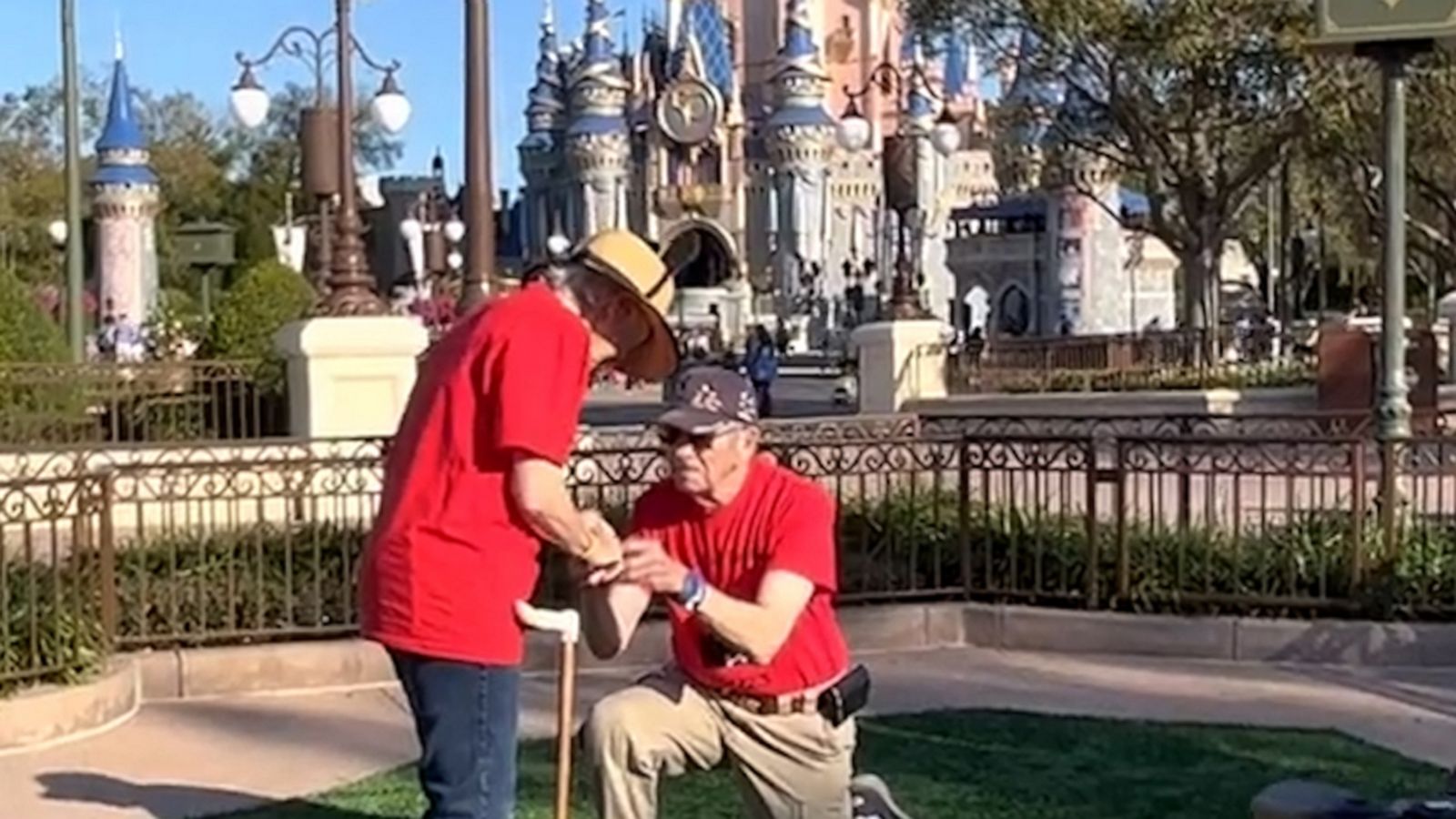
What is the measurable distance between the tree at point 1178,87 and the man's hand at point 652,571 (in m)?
23.1

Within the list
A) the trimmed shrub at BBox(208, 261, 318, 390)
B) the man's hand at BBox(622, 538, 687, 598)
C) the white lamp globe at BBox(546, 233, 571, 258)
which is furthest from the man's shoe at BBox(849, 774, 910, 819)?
the trimmed shrub at BBox(208, 261, 318, 390)

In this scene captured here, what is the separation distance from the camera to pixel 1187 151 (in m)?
31.4

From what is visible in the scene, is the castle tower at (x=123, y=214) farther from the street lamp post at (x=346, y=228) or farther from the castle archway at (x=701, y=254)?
the castle archway at (x=701, y=254)

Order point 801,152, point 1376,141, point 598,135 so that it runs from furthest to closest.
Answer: point 598,135 → point 801,152 → point 1376,141

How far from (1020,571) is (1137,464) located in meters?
0.81

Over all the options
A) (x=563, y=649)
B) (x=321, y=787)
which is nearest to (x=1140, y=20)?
(x=321, y=787)

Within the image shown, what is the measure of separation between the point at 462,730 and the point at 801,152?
8203 cm

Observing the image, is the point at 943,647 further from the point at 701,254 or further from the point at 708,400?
the point at 701,254

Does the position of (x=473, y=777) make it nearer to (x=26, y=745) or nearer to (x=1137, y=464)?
(x=26, y=745)

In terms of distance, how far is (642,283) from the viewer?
4727 millimetres

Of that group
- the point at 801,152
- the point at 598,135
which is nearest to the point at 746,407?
the point at 801,152

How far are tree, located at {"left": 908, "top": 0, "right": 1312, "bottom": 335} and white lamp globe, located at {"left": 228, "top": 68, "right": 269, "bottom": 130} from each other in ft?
40.1

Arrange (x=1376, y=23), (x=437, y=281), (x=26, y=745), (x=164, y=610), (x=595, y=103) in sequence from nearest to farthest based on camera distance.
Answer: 1. (x=26, y=745)
2. (x=164, y=610)
3. (x=1376, y=23)
4. (x=437, y=281)
5. (x=595, y=103)

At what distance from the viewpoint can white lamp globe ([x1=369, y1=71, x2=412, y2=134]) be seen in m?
19.5
